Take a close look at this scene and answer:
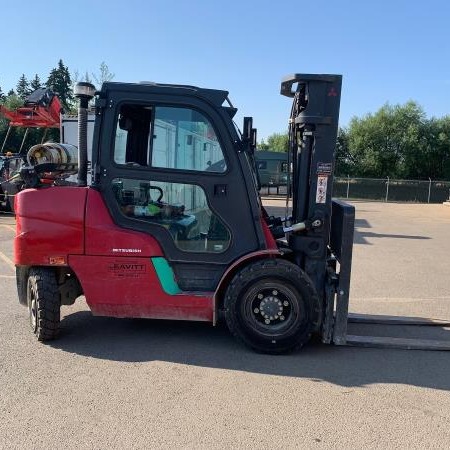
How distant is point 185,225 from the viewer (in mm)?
4871

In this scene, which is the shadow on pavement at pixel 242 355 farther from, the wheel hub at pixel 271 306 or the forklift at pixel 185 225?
the wheel hub at pixel 271 306

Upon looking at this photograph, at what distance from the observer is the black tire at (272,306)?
15.5ft

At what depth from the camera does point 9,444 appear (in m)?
3.16

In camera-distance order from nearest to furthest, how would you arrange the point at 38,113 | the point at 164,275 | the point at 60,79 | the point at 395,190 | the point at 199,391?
the point at 199,391 < the point at 164,275 < the point at 38,113 < the point at 395,190 < the point at 60,79

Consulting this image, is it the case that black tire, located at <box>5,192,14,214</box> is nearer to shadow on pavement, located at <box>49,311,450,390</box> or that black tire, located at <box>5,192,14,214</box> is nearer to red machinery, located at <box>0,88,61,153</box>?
red machinery, located at <box>0,88,61,153</box>

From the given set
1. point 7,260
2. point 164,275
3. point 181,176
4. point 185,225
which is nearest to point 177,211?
point 185,225

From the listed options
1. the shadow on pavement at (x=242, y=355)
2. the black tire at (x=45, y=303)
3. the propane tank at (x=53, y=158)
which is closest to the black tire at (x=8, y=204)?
the propane tank at (x=53, y=158)

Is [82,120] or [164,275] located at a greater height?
[82,120]

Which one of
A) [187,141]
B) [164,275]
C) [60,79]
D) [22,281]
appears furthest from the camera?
[60,79]

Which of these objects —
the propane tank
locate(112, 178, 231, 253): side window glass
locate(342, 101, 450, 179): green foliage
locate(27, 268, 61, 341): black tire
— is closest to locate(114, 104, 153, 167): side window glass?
locate(112, 178, 231, 253): side window glass

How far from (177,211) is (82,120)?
4.24 feet

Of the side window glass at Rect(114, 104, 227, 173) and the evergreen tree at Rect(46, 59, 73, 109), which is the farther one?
the evergreen tree at Rect(46, 59, 73, 109)

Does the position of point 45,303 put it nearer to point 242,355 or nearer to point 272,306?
point 242,355

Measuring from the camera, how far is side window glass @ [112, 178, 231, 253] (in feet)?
15.8
